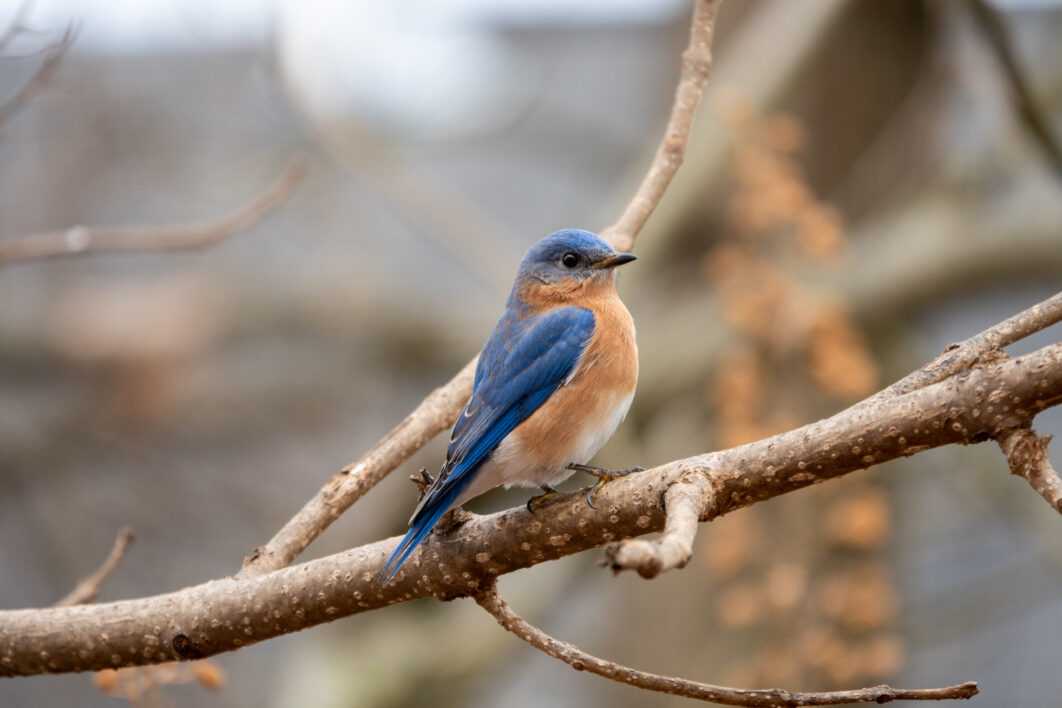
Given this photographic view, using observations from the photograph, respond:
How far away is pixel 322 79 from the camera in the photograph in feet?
18.9

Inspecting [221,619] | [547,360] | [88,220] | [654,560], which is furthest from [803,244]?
[88,220]

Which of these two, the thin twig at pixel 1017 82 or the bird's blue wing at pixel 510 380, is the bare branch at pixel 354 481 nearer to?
the bird's blue wing at pixel 510 380

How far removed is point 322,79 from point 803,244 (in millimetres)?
3068

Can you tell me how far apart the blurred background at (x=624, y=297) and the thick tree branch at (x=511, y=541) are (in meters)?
0.47

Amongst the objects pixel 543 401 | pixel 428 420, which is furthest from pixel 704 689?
pixel 428 420

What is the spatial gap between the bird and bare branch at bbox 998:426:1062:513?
85 cm

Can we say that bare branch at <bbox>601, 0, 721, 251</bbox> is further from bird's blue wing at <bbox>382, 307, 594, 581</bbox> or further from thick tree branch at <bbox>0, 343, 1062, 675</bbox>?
thick tree branch at <bbox>0, 343, 1062, 675</bbox>

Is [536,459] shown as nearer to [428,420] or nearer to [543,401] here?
[543,401]

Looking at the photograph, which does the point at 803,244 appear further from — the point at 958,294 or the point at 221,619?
the point at 221,619

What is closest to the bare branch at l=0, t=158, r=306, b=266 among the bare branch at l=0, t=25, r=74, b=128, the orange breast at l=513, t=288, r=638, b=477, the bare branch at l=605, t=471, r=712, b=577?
the bare branch at l=0, t=25, r=74, b=128

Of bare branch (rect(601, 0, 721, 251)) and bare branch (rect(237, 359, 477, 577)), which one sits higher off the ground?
bare branch (rect(601, 0, 721, 251))

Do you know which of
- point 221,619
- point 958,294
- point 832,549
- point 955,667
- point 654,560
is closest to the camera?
point 654,560

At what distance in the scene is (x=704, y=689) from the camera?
5.32ft

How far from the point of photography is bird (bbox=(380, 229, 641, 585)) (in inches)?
93.4
